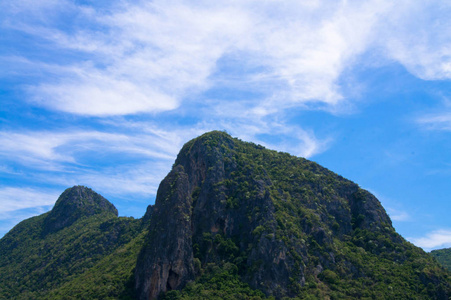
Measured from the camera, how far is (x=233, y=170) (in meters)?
134

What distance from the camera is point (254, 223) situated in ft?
355

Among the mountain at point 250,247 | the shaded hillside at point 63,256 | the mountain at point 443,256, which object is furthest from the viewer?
the mountain at point 443,256

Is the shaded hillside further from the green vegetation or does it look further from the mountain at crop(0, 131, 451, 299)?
the mountain at crop(0, 131, 451, 299)

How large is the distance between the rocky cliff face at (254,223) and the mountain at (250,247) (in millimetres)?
361

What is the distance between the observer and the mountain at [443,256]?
156550 millimetres

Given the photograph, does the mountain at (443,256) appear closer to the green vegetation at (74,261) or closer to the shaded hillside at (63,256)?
the green vegetation at (74,261)

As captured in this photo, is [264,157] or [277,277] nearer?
[277,277]

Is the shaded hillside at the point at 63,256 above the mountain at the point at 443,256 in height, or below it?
below

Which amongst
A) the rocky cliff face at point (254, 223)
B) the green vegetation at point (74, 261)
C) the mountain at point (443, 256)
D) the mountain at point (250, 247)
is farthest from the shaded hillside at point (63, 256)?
the mountain at point (443, 256)

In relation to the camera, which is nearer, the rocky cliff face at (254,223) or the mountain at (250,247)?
the mountain at (250,247)

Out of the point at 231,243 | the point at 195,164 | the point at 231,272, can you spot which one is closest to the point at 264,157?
the point at 195,164

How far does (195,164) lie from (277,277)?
201 ft

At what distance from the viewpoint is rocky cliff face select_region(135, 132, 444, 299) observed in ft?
312

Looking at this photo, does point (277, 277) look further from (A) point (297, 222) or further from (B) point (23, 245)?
(B) point (23, 245)
